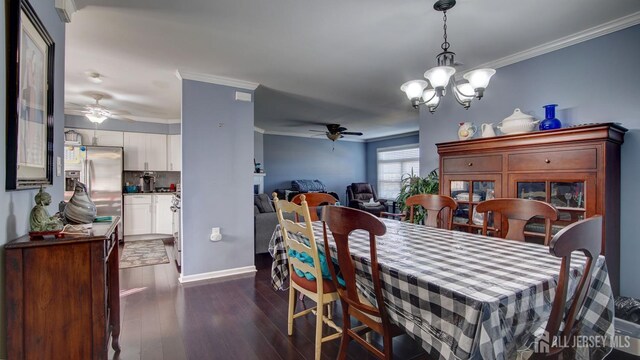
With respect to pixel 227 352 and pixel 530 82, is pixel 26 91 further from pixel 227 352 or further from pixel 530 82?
pixel 530 82

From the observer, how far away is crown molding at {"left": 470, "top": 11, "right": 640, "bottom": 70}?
7.57 feet

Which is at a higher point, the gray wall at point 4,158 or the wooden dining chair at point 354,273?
the gray wall at point 4,158

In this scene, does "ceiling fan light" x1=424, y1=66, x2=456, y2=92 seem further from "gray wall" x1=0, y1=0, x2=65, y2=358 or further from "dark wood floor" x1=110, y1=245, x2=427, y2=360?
"gray wall" x1=0, y1=0, x2=65, y2=358

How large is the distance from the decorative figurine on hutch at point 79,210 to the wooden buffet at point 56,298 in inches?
15.7

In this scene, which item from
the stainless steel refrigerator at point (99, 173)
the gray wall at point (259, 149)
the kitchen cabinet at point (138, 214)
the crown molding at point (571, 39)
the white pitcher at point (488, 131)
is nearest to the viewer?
the crown molding at point (571, 39)

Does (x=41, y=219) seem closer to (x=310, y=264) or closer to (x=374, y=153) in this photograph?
(x=310, y=264)

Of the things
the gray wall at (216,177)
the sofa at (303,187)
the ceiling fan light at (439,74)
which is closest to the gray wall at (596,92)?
the ceiling fan light at (439,74)

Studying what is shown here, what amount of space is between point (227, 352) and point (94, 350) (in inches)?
35.6

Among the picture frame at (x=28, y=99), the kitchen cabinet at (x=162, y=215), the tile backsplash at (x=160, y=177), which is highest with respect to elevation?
the picture frame at (x=28, y=99)

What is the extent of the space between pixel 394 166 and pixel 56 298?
8.28 m

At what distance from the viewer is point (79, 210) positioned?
5.69 feet

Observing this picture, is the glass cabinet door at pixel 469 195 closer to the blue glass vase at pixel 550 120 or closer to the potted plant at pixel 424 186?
the potted plant at pixel 424 186

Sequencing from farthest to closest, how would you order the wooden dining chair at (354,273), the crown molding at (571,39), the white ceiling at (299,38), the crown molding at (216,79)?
the crown molding at (216,79), the crown molding at (571,39), the white ceiling at (299,38), the wooden dining chair at (354,273)

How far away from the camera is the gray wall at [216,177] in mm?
3520
